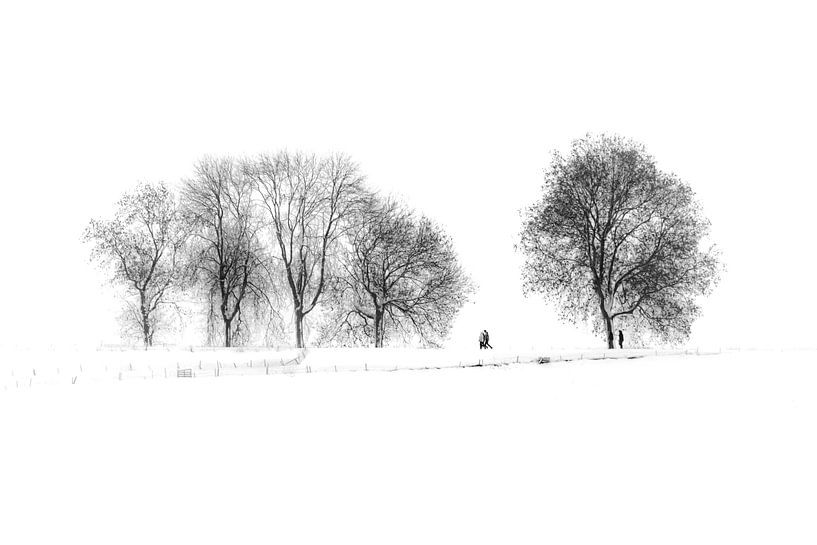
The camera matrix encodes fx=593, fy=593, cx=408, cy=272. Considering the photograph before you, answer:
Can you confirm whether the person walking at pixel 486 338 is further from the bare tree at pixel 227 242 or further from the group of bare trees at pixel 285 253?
the bare tree at pixel 227 242

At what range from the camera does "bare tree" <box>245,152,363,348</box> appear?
38.9 metres

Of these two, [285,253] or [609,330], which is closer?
[609,330]

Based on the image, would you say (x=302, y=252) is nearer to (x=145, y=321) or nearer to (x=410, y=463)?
(x=145, y=321)

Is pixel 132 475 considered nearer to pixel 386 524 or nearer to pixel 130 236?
pixel 386 524

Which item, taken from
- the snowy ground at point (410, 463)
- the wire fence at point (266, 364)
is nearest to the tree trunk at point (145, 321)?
the wire fence at point (266, 364)

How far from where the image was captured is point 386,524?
29.5 feet

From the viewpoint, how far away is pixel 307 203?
129 ft

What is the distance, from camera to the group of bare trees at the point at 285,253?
129 feet

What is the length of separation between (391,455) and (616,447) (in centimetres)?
484

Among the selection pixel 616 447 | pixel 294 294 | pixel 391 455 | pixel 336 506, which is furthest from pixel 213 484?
pixel 294 294

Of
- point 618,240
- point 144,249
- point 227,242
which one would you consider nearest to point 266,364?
point 227,242

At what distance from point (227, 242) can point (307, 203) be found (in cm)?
612

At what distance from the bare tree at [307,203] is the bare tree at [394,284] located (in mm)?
1399

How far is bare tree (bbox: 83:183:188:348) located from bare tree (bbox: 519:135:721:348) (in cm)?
2334
